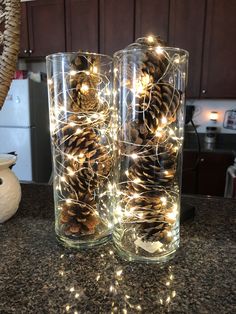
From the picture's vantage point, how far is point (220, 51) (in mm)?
2062

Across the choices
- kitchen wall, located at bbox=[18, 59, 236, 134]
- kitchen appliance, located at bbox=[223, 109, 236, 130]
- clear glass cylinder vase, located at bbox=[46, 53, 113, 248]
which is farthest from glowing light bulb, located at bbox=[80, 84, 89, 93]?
kitchen appliance, located at bbox=[223, 109, 236, 130]

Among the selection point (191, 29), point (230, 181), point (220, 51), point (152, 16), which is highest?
point (152, 16)

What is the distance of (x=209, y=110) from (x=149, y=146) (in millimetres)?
2232

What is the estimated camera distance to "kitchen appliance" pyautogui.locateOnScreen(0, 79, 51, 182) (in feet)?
6.63

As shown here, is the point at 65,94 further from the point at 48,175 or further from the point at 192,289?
the point at 48,175

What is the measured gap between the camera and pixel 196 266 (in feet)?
1.24

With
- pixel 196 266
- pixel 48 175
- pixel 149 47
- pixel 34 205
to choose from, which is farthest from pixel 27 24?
pixel 196 266

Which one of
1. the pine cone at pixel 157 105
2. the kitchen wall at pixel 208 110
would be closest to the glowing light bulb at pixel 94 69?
the pine cone at pixel 157 105

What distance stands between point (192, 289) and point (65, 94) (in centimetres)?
34

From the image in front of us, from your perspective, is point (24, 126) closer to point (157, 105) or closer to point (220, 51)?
point (220, 51)

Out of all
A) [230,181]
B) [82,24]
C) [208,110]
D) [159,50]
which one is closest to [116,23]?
[82,24]

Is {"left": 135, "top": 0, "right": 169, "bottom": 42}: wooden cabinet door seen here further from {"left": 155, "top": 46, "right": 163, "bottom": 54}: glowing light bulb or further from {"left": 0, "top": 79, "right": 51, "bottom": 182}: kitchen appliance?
{"left": 155, "top": 46, "right": 163, "bottom": 54}: glowing light bulb

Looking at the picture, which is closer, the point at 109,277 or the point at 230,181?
the point at 109,277

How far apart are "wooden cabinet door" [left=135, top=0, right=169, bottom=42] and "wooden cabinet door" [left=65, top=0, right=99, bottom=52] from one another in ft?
1.23
